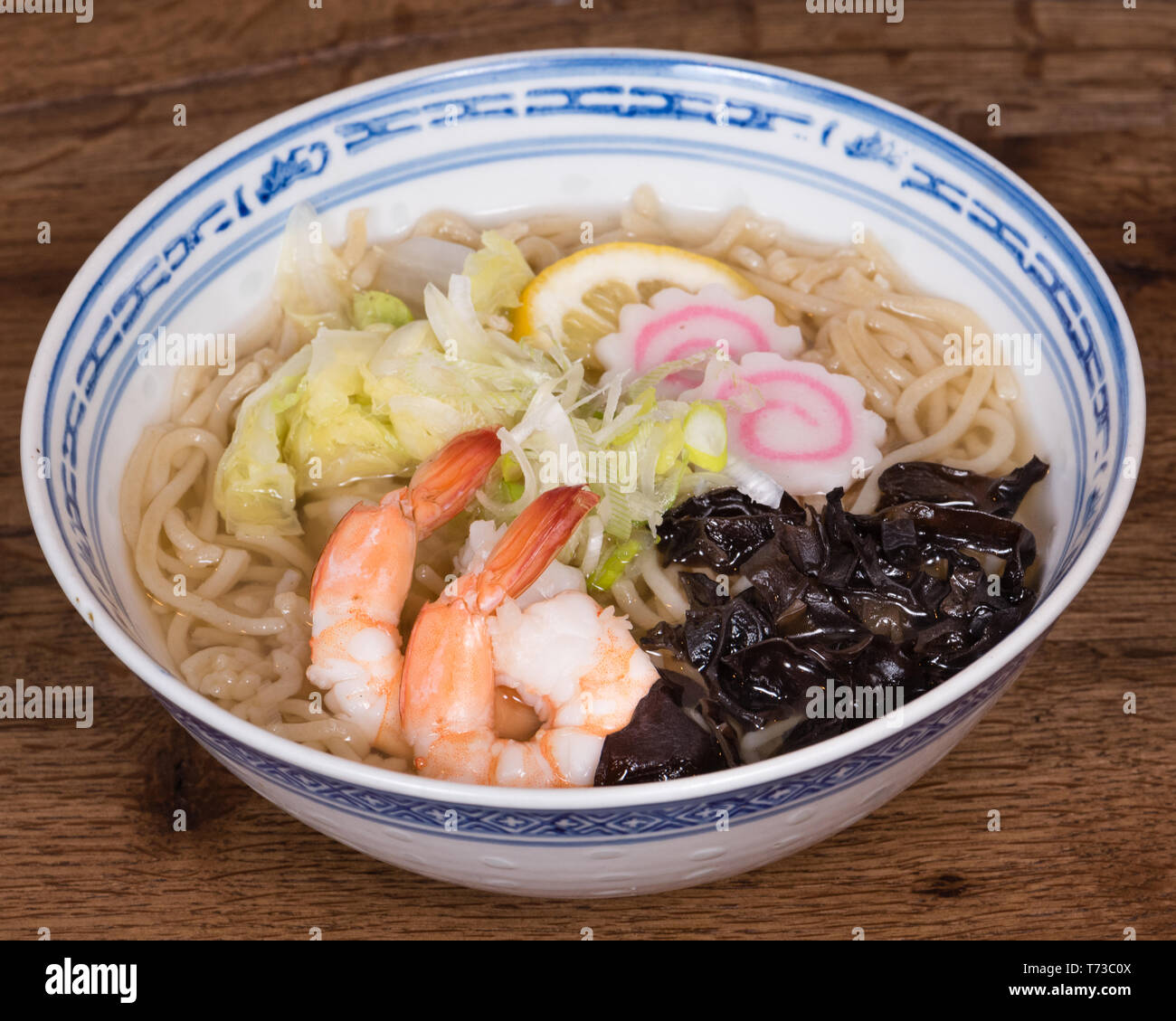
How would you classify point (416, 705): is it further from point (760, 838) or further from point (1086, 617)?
point (1086, 617)

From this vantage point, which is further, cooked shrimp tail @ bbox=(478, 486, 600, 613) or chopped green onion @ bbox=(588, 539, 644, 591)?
chopped green onion @ bbox=(588, 539, 644, 591)

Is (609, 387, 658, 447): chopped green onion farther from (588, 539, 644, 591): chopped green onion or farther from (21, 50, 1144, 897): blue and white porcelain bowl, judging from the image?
(21, 50, 1144, 897): blue and white porcelain bowl

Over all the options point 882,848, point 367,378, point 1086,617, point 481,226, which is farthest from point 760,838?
point 481,226

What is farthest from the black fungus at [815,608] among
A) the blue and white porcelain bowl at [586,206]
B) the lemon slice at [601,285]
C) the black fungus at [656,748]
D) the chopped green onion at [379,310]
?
the chopped green onion at [379,310]

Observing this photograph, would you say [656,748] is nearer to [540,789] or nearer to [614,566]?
[540,789]

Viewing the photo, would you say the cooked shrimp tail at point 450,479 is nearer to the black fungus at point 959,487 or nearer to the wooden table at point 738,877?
the wooden table at point 738,877

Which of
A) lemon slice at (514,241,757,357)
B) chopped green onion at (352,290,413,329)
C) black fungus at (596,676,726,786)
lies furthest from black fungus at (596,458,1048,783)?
chopped green onion at (352,290,413,329)
